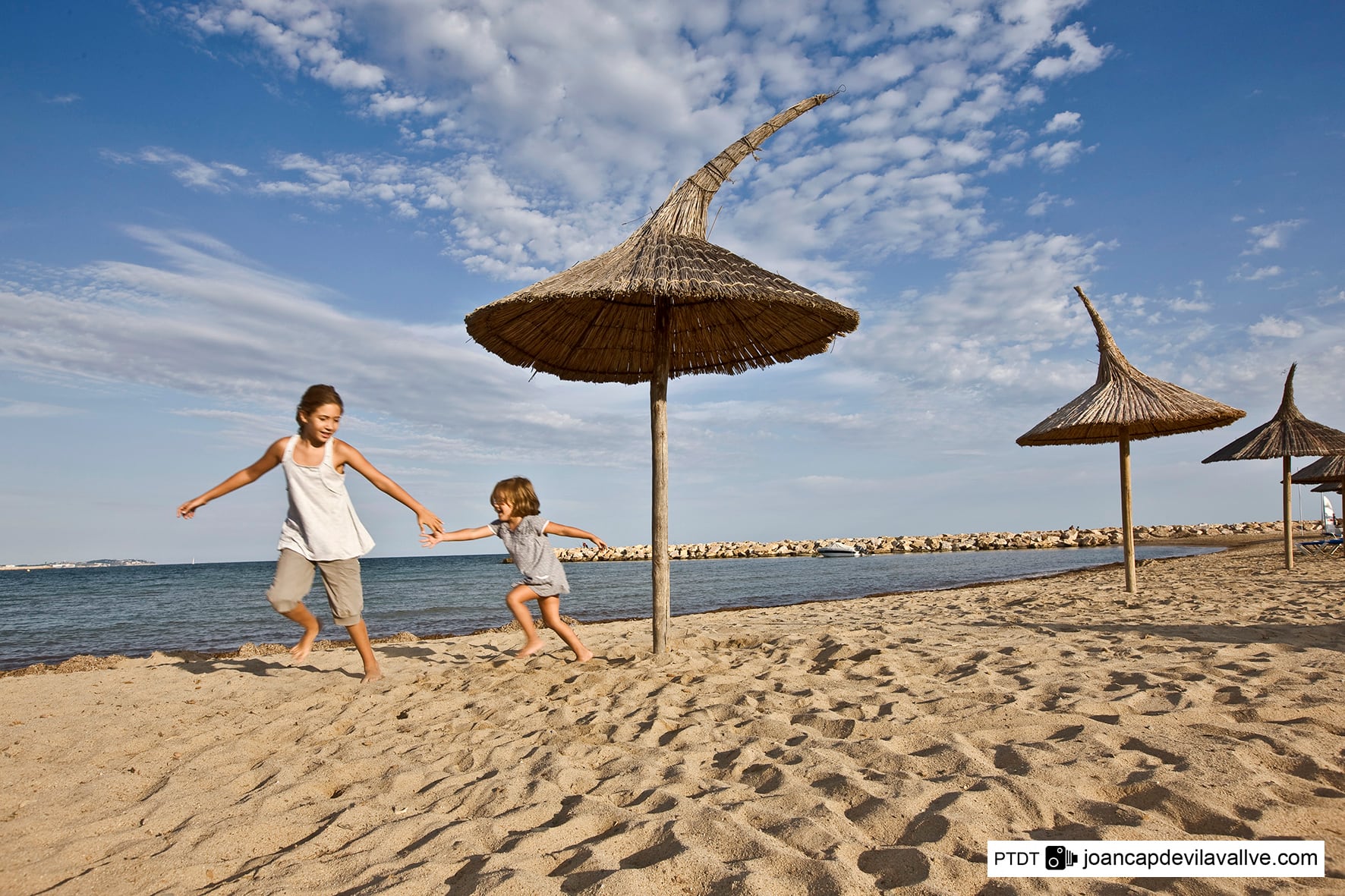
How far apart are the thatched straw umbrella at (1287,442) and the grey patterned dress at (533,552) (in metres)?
11.9

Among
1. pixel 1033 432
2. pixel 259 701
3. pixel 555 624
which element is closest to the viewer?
pixel 259 701

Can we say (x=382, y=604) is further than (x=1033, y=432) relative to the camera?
Yes

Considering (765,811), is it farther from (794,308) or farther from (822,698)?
(794,308)

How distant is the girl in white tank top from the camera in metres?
4.13

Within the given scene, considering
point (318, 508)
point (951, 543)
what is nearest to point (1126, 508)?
point (318, 508)

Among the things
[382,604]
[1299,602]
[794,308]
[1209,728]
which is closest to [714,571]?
[382,604]

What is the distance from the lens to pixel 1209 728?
2699 mm

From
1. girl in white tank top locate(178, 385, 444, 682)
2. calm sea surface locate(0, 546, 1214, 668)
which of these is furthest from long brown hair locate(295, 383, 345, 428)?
calm sea surface locate(0, 546, 1214, 668)

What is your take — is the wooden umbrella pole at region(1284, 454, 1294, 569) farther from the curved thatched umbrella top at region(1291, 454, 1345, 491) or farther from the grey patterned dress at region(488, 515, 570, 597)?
the grey patterned dress at region(488, 515, 570, 597)

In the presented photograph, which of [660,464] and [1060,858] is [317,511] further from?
[1060,858]

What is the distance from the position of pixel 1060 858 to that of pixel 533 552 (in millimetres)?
3632

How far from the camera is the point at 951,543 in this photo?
40406 mm

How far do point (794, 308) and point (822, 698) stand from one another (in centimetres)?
272

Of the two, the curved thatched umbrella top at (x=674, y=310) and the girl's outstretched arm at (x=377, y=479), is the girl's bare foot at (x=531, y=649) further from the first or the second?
the curved thatched umbrella top at (x=674, y=310)
